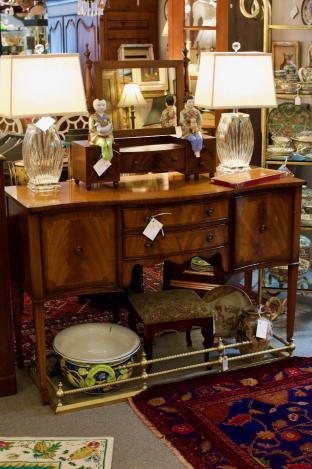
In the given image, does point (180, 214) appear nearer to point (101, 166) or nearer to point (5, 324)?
point (101, 166)

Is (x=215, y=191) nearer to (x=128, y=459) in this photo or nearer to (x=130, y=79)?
(x=130, y=79)

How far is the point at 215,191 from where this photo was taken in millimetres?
3053

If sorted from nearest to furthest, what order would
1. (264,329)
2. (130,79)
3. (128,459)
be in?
(128,459) → (130,79) → (264,329)

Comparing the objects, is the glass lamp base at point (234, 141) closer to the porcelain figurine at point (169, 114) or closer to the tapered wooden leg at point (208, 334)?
the porcelain figurine at point (169, 114)

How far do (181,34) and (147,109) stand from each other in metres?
1.91

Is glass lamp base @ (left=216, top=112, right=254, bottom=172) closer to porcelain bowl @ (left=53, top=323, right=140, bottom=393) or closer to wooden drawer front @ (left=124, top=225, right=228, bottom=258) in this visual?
wooden drawer front @ (left=124, top=225, right=228, bottom=258)

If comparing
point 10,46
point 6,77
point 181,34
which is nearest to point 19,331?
point 6,77

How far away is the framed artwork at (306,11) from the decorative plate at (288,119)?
49cm

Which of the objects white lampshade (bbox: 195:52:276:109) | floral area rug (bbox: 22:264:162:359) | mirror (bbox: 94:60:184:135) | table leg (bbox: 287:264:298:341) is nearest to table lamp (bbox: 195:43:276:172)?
white lampshade (bbox: 195:52:276:109)

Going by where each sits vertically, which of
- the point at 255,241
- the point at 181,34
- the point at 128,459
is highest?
the point at 181,34

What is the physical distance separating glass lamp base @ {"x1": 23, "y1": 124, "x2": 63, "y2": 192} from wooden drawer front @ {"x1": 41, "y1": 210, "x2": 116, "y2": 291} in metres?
0.25

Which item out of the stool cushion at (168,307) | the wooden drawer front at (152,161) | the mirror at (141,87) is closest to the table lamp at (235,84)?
the mirror at (141,87)

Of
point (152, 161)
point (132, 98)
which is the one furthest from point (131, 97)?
point (152, 161)

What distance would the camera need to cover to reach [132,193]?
3000 millimetres
